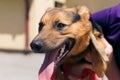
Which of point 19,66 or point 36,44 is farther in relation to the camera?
point 19,66

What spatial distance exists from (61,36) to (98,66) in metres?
0.34

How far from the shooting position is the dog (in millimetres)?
3725

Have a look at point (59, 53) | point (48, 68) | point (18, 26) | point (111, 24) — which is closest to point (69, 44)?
point (59, 53)

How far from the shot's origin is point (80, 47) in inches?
151

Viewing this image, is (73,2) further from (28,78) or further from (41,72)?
(41,72)

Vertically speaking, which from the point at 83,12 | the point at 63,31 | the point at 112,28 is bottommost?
the point at 112,28

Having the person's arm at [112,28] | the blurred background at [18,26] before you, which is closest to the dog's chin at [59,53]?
the person's arm at [112,28]

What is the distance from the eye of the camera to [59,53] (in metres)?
3.78

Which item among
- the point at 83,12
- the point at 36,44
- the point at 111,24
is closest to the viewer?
the point at 36,44

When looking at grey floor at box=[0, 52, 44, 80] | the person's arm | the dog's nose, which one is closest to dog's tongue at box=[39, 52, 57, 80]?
the dog's nose

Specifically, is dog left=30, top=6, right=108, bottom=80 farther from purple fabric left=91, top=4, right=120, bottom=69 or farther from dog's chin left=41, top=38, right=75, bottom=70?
purple fabric left=91, top=4, right=120, bottom=69

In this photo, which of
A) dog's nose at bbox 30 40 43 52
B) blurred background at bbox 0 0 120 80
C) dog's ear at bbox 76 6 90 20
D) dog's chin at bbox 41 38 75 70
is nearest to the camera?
dog's nose at bbox 30 40 43 52

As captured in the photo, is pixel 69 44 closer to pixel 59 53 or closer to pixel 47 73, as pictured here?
pixel 59 53

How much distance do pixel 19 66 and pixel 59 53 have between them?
6.20 metres
